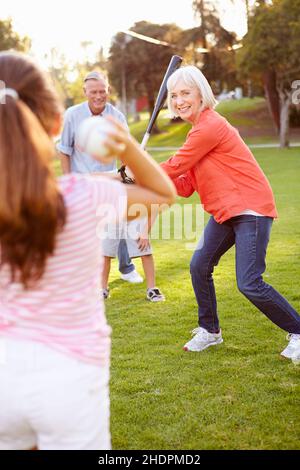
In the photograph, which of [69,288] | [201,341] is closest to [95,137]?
[69,288]

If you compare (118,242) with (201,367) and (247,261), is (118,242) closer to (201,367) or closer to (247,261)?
(201,367)

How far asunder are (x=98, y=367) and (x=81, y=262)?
0.29 m

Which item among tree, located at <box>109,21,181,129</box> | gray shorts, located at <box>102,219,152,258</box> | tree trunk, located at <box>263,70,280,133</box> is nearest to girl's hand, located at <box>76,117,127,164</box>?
gray shorts, located at <box>102,219,152,258</box>

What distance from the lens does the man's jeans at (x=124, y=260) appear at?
7531mm

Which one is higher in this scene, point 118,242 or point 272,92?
point 118,242

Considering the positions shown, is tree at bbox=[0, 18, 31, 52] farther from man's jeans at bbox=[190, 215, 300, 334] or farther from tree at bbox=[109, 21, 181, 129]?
man's jeans at bbox=[190, 215, 300, 334]

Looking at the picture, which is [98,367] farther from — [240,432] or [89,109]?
[89,109]

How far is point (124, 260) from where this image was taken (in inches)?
297

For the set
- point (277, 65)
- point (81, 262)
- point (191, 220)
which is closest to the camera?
point (81, 262)

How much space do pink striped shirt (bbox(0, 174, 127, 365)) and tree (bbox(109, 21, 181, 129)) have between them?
48.8 metres

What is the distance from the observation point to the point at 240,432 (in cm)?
359

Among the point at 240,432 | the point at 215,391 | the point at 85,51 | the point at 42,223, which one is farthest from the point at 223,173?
the point at 85,51

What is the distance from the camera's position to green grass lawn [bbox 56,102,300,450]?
11.8 ft

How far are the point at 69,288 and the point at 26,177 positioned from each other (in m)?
0.34
